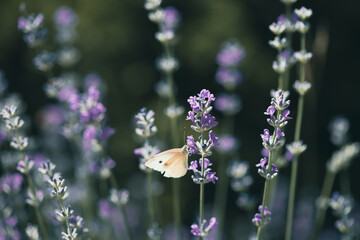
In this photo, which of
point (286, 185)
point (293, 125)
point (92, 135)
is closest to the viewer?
point (92, 135)

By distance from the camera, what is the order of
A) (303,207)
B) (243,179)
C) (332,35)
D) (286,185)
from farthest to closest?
(332,35)
(286,185)
(303,207)
(243,179)

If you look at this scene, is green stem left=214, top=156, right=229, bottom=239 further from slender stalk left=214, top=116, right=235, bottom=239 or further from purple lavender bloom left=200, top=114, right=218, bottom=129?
purple lavender bloom left=200, top=114, right=218, bottom=129

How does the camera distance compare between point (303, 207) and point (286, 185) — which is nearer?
point (303, 207)

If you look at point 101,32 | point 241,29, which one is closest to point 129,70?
point 101,32

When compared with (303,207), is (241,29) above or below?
above

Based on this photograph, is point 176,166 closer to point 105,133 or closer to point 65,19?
point 105,133

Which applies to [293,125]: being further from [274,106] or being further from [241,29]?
[274,106]
